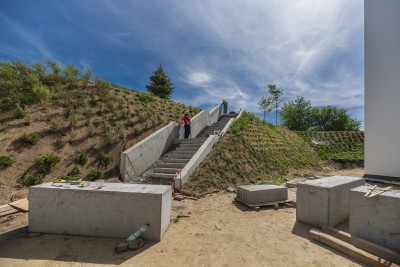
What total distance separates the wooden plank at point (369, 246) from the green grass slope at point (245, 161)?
4.95m

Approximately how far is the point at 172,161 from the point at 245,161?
4139mm

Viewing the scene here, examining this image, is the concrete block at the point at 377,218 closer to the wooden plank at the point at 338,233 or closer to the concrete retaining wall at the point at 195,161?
the wooden plank at the point at 338,233

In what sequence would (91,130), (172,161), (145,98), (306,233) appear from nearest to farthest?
1. (306,233)
2. (91,130)
3. (172,161)
4. (145,98)

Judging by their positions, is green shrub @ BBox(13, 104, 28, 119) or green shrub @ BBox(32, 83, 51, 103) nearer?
green shrub @ BBox(13, 104, 28, 119)

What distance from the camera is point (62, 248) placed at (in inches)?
168

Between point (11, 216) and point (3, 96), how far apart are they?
9.29 m

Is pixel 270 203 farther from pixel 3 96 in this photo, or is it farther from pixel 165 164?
pixel 3 96

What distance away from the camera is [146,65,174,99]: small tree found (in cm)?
3225

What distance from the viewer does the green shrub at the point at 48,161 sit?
8.35 metres

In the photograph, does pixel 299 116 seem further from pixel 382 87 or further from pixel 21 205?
pixel 21 205

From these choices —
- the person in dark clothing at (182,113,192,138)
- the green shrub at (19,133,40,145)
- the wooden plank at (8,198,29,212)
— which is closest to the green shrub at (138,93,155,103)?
the person in dark clothing at (182,113,192,138)

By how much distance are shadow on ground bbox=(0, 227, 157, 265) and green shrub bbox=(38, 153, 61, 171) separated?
402 cm

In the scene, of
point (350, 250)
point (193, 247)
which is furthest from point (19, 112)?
point (350, 250)

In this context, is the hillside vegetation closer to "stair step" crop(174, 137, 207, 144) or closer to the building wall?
"stair step" crop(174, 137, 207, 144)
